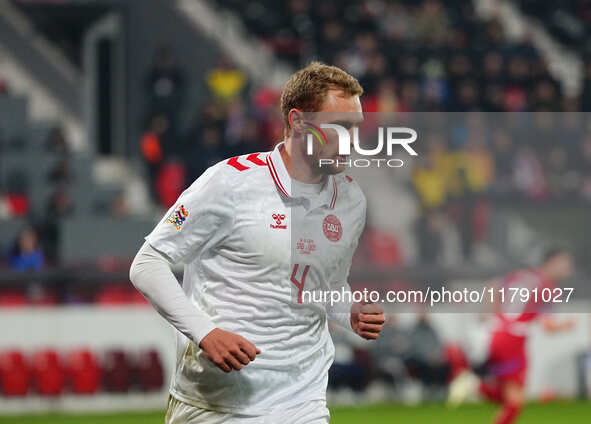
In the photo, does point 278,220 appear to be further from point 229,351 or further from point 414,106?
point 414,106

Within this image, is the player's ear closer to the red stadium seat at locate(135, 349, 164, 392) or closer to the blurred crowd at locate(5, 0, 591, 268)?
the blurred crowd at locate(5, 0, 591, 268)

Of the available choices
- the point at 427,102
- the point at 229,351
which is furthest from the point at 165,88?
the point at 229,351

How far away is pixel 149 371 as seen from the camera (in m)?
12.3

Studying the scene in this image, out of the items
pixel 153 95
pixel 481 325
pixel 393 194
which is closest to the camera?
pixel 393 194

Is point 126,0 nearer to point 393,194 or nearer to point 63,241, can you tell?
point 63,241

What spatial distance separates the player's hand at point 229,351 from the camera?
3609 millimetres

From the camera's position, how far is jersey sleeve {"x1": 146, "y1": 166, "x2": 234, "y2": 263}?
3.87 meters

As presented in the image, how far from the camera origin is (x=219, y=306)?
398 cm

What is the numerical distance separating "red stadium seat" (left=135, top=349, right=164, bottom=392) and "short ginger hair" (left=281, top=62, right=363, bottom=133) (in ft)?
28.3

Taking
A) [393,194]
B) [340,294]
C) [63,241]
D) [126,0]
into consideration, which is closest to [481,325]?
[393,194]

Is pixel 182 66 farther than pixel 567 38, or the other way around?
pixel 567 38

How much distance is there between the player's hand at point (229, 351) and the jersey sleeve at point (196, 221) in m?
0.36

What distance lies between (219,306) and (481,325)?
29.6 feet

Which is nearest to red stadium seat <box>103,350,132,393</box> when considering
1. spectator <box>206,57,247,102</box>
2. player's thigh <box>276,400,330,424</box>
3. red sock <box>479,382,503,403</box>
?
red sock <box>479,382,503,403</box>
